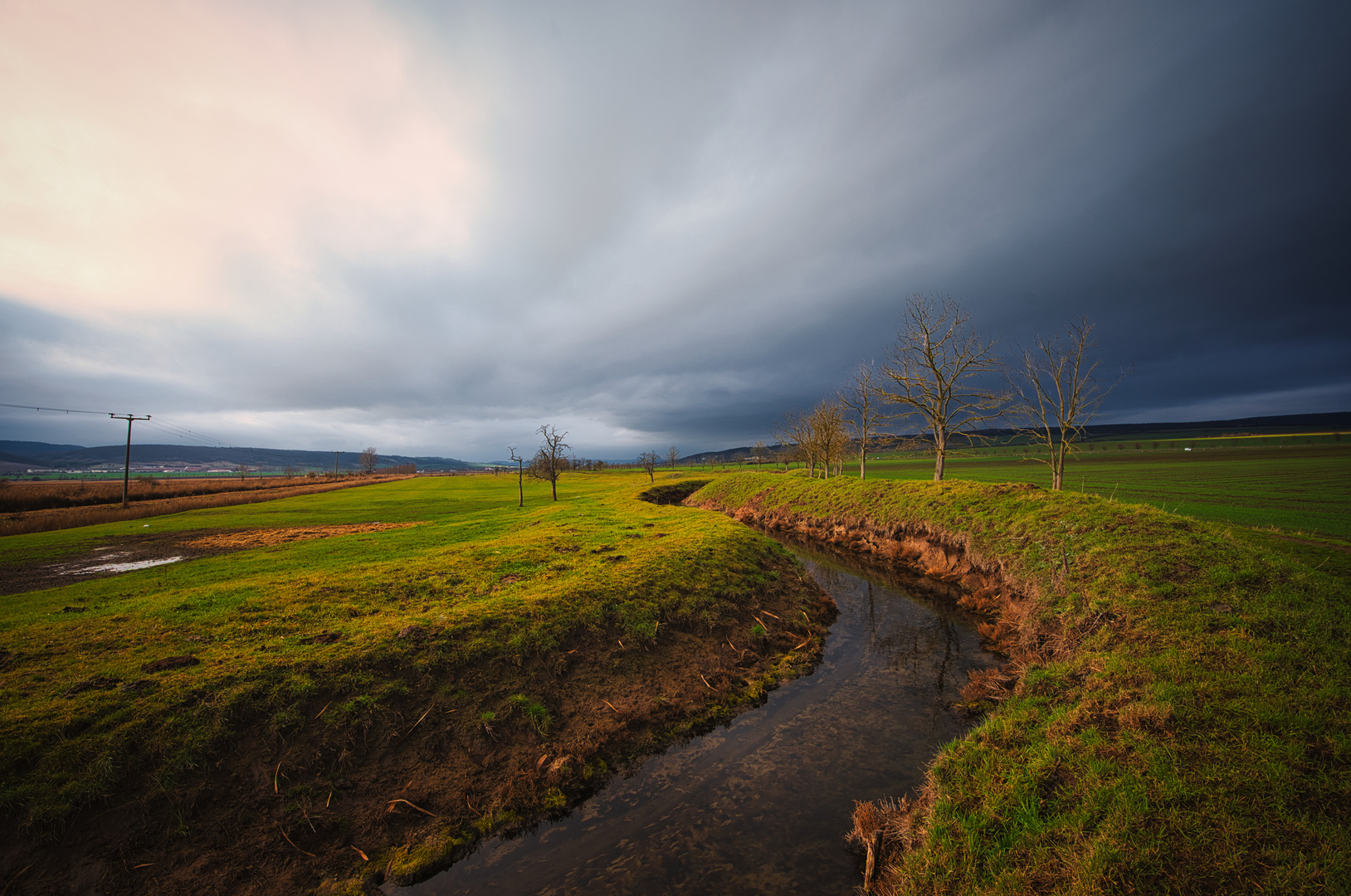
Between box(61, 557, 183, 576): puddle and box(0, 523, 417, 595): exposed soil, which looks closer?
box(0, 523, 417, 595): exposed soil

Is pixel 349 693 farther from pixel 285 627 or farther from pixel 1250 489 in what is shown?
pixel 1250 489

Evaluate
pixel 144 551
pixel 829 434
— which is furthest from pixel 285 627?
pixel 829 434

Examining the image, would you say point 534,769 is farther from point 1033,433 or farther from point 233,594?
point 1033,433

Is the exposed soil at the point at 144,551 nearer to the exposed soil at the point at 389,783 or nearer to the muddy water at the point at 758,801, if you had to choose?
the exposed soil at the point at 389,783

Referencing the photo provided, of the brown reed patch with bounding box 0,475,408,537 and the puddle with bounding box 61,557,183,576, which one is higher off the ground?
the brown reed patch with bounding box 0,475,408,537

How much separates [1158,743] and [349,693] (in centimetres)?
1394

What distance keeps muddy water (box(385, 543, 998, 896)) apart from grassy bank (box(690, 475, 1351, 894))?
1138 mm

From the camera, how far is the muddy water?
262 inches

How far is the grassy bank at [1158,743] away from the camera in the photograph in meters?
4.80

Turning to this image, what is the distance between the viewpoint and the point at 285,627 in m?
10.8

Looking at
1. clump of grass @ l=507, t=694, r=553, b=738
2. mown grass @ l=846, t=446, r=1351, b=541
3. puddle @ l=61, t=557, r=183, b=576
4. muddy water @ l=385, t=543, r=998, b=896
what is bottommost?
muddy water @ l=385, t=543, r=998, b=896

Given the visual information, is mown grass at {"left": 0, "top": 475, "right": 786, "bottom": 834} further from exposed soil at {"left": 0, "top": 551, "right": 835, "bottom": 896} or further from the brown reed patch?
the brown reed patch

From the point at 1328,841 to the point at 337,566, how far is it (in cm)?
2346

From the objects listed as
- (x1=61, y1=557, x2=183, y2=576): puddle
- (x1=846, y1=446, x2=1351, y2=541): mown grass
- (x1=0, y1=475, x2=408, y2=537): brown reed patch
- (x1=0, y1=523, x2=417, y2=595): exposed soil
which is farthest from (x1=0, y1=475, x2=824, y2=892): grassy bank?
(x1=0, y1=475, x2=408, y2=537): brown reed patch
